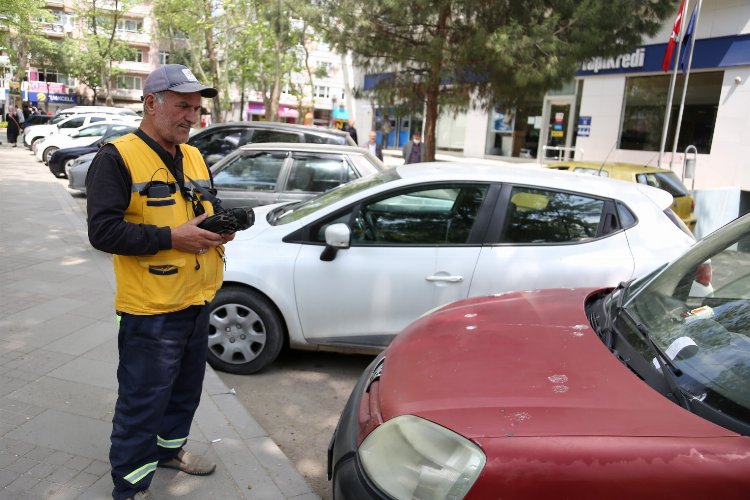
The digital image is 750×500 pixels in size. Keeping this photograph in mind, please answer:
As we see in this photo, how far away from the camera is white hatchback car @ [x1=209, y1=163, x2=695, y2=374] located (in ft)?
12.9

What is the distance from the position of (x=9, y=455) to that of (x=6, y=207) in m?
8.60

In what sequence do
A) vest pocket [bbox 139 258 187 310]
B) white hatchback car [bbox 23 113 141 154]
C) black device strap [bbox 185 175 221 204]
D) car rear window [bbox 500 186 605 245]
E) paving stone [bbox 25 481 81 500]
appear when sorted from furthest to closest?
white hatchback car [bbox 23 113 141 154]
car rear window [bbox 500 186 605 245]
paving stone [bbox 25 481 81 500]
black device strap [bbox 185 175 221 204]
vest pocket [bbox 139 258 187 310]

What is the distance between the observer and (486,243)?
401 centimetres

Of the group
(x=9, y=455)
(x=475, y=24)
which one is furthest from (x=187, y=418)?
(x=475, y=24)

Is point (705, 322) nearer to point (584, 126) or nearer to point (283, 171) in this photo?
point (283, 171)

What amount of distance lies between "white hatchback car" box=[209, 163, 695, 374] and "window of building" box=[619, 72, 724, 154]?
14.5 metres

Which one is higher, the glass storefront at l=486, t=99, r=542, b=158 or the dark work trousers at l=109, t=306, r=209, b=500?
the glass storefront at l=486, t=99, r=542, b=158

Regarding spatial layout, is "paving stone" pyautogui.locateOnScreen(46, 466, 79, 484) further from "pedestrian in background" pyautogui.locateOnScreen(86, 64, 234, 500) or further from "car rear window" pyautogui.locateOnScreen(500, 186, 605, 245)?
"car rear window" pyautogui.locateOnScreen(500, 186, 605, 245)

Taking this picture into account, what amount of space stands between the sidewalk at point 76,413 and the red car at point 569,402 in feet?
2.86

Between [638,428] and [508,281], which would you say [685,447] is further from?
[508,281]

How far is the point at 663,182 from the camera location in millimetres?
8781

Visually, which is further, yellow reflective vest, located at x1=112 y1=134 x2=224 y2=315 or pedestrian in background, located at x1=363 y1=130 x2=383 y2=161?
pedestrian in background, located at x1=363 y1=130 x2=383 y2=161

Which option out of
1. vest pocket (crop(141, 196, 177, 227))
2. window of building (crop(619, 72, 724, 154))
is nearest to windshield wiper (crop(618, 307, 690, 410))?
vest pocket (crop(141, 196, 177, 227))

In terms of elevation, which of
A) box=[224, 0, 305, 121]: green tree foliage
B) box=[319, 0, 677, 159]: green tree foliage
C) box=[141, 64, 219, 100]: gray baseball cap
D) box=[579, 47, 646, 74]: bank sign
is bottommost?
box=[141, 64, 219, 100]: gray baseball cap
